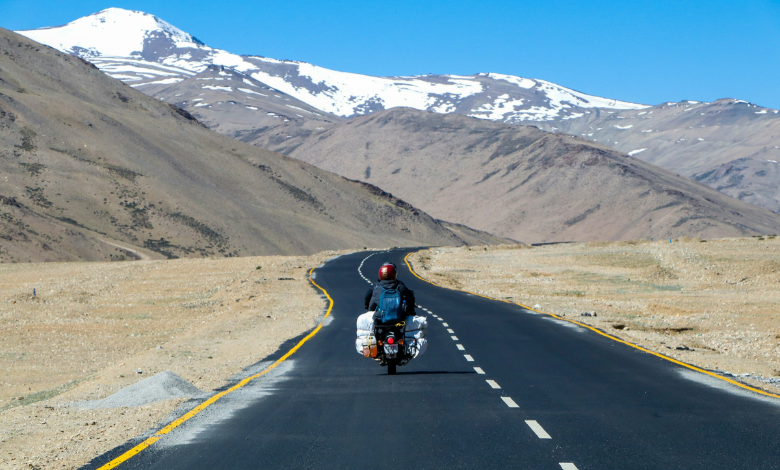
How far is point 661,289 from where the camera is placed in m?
45.8

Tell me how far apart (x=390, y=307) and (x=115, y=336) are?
Answer: 19234mm

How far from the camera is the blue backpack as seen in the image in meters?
11.6

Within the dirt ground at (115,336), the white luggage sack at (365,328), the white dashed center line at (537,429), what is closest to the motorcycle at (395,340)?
the white luggage sack at (365,328)

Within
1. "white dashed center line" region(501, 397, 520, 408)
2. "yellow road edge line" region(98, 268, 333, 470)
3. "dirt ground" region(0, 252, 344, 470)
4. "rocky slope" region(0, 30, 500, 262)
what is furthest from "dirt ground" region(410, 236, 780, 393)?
"rocky slope" region(0, 30, 500, 262)

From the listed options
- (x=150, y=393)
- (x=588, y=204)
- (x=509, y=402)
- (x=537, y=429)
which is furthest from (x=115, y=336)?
(x=588, y=204)

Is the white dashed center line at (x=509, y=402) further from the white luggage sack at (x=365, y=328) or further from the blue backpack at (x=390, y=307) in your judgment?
the white luggage sack at (x=365, y=328)

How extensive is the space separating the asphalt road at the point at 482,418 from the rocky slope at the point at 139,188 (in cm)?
6278

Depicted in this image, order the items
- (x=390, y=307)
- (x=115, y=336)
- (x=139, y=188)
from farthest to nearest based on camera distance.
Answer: (x=139, y=188)
(x=115, y=336)
(x=390, y=307)

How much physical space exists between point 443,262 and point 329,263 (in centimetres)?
1201

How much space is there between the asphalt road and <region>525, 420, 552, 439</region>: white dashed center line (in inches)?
1.3

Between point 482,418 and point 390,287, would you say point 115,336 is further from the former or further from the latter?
point 482,418

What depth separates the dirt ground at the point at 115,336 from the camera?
977cm

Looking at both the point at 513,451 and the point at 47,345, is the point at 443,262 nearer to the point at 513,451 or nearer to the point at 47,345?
the point at 47,345

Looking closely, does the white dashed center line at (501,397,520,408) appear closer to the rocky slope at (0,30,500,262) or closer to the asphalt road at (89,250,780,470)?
the asphalt road at (89,250,780,470)
